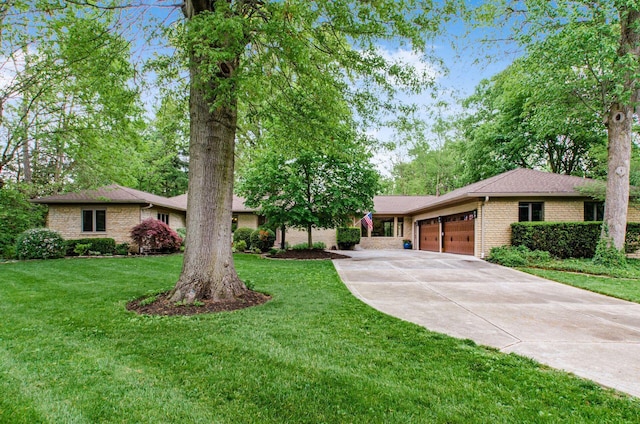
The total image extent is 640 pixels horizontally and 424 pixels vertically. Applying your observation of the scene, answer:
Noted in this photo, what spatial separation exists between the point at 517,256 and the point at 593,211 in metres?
5.15

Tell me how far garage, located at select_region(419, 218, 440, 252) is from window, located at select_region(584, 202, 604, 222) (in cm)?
679

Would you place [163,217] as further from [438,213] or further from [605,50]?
[605,50]

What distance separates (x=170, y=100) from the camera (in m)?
8.45

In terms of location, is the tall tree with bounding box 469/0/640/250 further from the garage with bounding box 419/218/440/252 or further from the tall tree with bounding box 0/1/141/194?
the tall tree with bounding box 0/1/141/194

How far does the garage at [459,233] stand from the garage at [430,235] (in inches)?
34.4

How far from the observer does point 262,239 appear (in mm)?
18047

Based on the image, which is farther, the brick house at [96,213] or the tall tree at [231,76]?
the brick house at [96,213]

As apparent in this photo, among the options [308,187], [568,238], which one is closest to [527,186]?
[568,238]

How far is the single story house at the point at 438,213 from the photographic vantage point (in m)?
13.4

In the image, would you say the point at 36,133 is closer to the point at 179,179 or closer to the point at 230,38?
the point at 230,38

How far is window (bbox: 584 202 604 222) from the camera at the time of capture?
13.6m

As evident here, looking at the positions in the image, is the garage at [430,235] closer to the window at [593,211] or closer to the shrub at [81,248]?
the window at [593,211]

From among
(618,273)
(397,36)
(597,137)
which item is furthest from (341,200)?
(597,137)

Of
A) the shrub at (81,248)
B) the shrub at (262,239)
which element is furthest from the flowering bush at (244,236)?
the shrub at (81,248)
